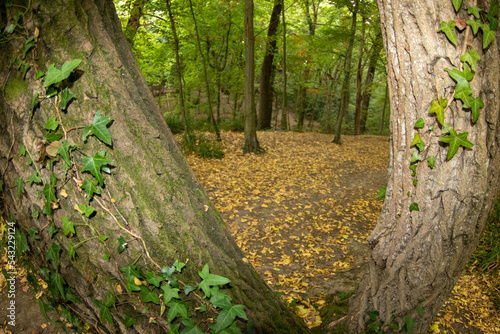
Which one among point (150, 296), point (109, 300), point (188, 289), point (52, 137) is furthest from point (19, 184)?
point (188, 289)

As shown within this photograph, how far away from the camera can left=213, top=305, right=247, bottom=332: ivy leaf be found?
1299 mm

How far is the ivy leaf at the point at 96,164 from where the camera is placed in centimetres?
117

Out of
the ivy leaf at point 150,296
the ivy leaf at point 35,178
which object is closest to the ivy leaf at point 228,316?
the ivy leaf at point 150,296

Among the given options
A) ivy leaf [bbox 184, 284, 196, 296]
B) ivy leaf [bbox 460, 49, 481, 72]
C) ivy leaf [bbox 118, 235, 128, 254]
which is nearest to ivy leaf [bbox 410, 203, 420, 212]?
ivy leaf [bbox 460, 49, 481, 72]

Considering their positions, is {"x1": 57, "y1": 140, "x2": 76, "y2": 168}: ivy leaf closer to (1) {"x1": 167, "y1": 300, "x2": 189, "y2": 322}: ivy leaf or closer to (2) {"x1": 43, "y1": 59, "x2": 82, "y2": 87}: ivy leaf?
(2) {"x1": 43, "y1": 59, "x2": 82, "y2": 87}: ivy leaf

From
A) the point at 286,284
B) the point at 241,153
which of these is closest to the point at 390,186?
the point at 286,284

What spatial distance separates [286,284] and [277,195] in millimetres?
2881

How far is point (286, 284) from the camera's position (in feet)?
10.6

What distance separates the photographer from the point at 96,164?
1176mm

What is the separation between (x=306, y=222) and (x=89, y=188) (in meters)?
4.19

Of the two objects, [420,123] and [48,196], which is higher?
[420,123]

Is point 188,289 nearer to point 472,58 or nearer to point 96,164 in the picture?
point 96,164

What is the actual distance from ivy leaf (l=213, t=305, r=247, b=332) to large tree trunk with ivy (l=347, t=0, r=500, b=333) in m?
0.99

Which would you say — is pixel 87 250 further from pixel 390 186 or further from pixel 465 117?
pixel 465 117
